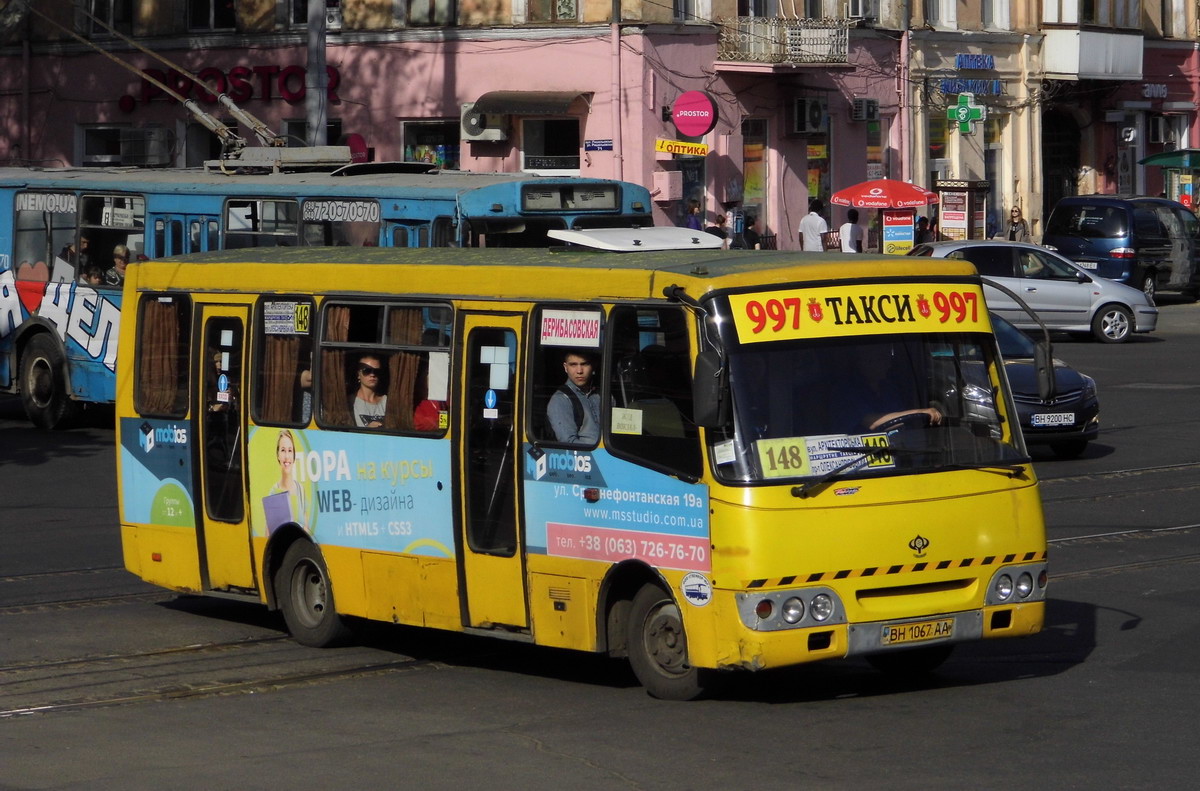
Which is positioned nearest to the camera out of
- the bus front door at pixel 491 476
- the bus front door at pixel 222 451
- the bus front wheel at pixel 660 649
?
the bus front wheel at pixel 660 649

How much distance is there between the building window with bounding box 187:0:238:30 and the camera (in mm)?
39125

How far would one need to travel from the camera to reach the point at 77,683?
32.5 feet

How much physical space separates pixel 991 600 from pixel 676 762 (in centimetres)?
193

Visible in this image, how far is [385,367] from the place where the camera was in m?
10.5

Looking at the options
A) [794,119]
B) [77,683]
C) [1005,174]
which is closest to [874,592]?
[77,683]

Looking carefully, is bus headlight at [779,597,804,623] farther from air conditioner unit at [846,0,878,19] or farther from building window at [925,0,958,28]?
building window at [925,0,958,28]

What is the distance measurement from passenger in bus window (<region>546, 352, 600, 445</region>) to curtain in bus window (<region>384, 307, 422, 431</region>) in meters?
1.10

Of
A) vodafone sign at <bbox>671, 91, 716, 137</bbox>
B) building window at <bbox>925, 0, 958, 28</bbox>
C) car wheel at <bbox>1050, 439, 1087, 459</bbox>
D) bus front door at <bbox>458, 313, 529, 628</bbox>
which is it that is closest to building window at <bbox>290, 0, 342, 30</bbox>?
vodafone sign at <bbox>671, 91, 716, 137</bbox>

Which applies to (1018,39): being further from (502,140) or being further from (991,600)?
(991,600)

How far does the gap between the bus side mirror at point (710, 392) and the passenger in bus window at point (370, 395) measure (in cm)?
248

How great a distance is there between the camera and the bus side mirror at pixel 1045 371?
30.9 ft

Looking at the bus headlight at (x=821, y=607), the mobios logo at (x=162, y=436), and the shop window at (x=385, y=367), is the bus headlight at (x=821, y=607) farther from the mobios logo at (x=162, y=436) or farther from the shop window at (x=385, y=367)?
the mobios logo at (x=162, y=436)

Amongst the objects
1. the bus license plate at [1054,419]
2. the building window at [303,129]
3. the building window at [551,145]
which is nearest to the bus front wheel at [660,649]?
the bus license plate at [1054,419]

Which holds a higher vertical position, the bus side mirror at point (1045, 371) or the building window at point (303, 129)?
the building window at point (303, 129)
